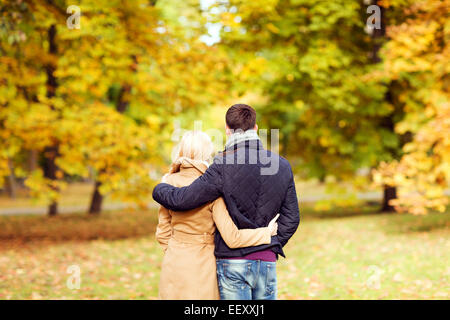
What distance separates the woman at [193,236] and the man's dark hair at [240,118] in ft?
0.93

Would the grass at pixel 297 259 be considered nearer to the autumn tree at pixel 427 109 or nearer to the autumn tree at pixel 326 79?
the autumn tree at pixel 427 109

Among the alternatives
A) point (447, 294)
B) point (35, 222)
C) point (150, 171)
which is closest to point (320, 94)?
point (150, 171)

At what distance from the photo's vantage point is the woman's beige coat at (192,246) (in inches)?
124

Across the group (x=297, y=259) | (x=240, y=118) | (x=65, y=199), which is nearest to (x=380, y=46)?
(x=297, y=259)

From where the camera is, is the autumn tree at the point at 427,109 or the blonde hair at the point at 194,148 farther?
the autumn tree at the point at 427,109

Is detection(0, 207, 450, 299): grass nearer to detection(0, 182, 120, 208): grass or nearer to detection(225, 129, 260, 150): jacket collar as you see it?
detection(225, 129, 260, 150): jacket collar

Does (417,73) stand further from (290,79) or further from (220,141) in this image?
(220,141)

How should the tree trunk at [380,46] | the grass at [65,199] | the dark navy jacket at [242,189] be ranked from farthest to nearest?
the grass at [65,199] < the tree trunk at [380,46] < the dark navy jacket at [242,189]

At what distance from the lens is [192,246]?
3195 mm

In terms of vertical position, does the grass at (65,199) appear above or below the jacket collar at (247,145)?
below

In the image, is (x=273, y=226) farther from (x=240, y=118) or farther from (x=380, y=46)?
(x=380, y=46)

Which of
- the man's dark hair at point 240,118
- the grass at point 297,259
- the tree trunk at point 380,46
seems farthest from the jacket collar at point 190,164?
the tree trunk at point 380,46

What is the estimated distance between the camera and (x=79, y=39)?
1059cm

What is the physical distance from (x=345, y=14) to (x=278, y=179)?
11290mm
